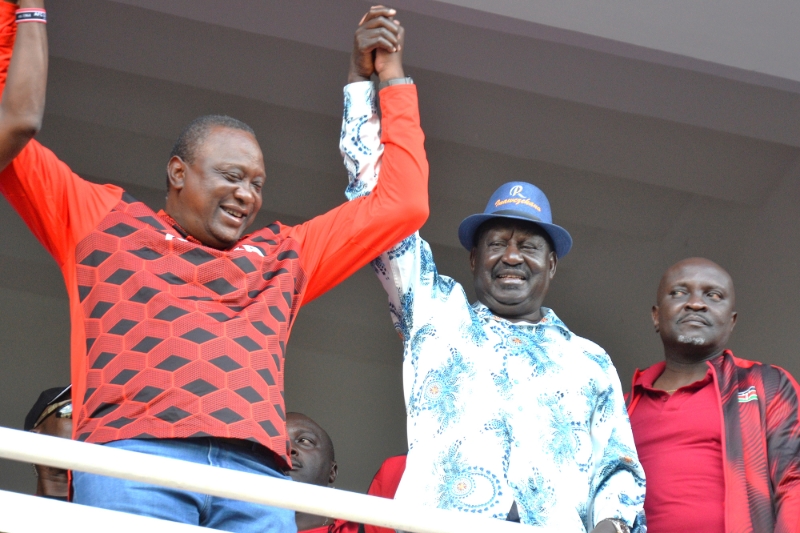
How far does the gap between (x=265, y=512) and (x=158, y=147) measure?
258 cm

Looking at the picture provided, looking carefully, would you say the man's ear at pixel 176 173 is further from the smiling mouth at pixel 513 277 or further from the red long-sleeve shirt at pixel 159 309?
the smiling mouth at pixel 513 277

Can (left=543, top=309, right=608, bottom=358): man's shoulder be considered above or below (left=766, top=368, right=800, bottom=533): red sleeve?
above

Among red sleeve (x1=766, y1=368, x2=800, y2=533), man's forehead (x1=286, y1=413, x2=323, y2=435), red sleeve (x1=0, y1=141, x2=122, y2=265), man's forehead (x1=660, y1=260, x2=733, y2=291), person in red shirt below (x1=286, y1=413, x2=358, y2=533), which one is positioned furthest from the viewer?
man's forehead (x1=286, y1=413, x2=323, y2=435)

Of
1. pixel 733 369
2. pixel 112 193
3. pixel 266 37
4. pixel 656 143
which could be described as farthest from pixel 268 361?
pixel 656 143

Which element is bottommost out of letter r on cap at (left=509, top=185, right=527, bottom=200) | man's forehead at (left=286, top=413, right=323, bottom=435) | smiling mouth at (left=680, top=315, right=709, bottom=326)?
man's forehead at (left=286, top=413, right=323, bottom=435)

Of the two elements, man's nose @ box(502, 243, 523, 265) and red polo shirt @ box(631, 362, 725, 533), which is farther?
man's nose @ box(502, 243, 523, 265)

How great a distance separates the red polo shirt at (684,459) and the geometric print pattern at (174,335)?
1.26 m

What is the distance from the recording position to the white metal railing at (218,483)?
181 cm

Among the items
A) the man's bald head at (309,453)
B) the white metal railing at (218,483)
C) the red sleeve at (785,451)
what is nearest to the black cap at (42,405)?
the man's bald head at (309,453)

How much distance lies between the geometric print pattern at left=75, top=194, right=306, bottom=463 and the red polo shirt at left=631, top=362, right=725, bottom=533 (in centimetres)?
126

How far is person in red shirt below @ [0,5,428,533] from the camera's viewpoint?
225 cm

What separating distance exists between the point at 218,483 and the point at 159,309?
0.61m

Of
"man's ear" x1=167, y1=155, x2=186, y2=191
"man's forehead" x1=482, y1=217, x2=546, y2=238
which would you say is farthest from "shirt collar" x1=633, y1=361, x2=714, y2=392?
"man's ear" x1=167, y1=155, x2=186, y2=191

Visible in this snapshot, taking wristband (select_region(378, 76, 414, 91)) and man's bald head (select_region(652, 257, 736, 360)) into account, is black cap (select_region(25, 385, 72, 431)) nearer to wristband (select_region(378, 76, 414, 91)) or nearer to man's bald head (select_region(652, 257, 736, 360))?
wristband (select_region(378, 76, 414, 91))
